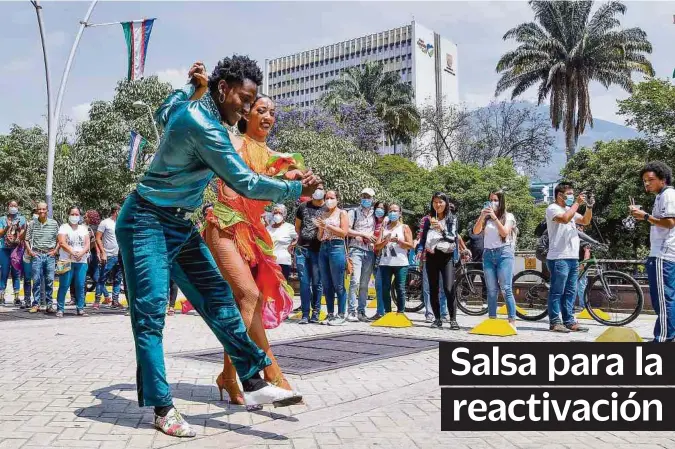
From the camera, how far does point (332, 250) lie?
9.98 metres

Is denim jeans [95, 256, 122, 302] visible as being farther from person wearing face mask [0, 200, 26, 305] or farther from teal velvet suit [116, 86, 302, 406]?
teal velvet suit [116, 86, 302, 406]

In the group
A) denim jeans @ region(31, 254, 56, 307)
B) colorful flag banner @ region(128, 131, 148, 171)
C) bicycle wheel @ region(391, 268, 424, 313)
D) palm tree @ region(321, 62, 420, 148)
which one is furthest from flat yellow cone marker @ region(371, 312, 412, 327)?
palm tree @ region(321, 62, 420, 148)

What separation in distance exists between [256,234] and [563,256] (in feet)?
17.7

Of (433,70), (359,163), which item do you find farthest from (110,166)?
(433,70)

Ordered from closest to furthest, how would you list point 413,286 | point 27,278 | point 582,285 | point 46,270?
point 582,285 < point 46,270 < point 27,278 < point 413,286

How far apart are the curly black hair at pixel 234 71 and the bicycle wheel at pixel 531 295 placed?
308 inches

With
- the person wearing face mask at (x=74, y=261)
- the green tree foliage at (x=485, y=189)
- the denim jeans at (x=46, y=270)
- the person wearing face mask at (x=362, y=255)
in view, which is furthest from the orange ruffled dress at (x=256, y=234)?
the green tree foliage at (x=485, y=189)

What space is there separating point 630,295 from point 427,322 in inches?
121

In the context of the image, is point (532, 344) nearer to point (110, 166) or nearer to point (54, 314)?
point (54, 314)

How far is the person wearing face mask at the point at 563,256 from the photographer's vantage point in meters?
8.93

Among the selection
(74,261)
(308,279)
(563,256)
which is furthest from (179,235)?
(74,261)

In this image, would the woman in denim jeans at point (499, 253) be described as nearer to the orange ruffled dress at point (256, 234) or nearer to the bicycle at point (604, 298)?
the bicycle at point (604, 298)

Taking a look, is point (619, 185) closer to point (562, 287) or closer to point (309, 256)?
point (562, 287)

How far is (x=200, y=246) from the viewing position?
4.30 m
